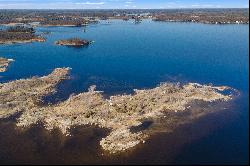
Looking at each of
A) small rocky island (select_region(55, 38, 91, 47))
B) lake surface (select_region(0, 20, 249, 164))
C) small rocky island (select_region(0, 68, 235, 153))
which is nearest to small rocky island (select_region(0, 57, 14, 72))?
lake surface (select_region(0, 20, 249, 164))

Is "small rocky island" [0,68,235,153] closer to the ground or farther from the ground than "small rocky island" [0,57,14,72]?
closer to the ground

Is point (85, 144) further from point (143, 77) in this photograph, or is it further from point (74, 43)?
point (74, 43)

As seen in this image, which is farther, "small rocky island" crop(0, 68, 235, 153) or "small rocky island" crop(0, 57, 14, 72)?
"small rocky island" crop(0, 57, 14, 72)

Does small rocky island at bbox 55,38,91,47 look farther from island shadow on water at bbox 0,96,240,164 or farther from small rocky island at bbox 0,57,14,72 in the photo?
island shadow on water at bbox 0,96,240,164

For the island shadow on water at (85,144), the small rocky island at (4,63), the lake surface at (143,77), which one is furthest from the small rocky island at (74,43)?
the island shadow on water at (85,144)

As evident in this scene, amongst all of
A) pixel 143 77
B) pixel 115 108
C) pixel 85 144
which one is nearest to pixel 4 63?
pixel 143 77
